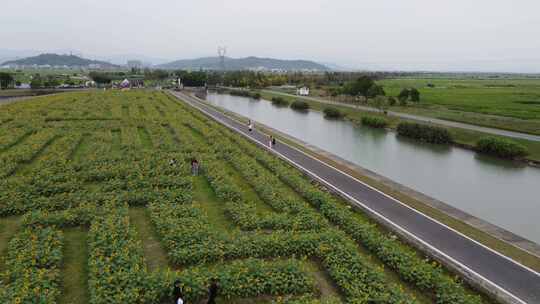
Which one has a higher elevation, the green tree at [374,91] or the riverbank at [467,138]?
the green tree at [374,91]

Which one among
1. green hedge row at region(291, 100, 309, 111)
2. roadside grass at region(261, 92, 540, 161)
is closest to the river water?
roadside grass at region(261, 92, 540, 161)

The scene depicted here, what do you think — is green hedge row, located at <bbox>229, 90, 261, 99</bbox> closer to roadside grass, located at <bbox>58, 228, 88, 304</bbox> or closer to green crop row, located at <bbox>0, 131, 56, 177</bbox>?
green crop row, located at <bbox>0, 131, 56, 177</bbox>

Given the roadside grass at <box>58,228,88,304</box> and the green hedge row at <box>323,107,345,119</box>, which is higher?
the green hedge row at <box>323,107,345,119</box>

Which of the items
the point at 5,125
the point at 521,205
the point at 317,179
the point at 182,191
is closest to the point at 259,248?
the point at 182,191

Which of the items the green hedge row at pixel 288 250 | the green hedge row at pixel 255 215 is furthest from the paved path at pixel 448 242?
the green hedge row at pixel 255 215

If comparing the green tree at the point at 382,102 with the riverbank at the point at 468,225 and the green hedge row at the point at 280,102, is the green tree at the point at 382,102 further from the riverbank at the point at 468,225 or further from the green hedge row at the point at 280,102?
the riverbank at the point at 468,225

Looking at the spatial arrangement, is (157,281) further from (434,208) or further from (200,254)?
(434,208)

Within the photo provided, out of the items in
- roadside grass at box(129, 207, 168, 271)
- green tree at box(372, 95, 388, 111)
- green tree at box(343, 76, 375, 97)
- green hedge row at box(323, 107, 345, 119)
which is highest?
green tree at box(343, 76, 375, 97)
